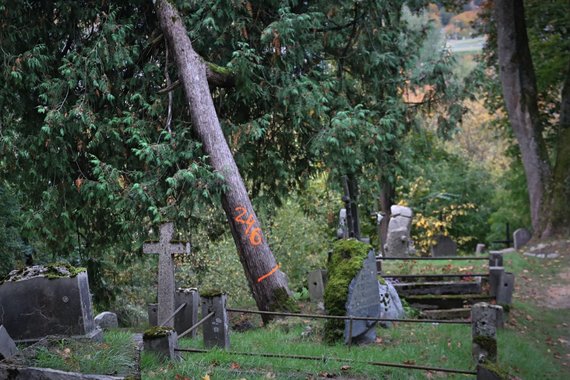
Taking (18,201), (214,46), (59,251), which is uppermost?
(214,46)

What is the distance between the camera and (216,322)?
10.1 metres

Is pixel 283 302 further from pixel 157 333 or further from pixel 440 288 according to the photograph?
pixel 157 333

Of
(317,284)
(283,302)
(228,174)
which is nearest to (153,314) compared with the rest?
(283,302)

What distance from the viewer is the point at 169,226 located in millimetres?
11664

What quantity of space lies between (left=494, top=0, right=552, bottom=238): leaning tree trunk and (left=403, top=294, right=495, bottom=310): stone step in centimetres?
1083

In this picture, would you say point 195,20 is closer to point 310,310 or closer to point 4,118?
point 4,118

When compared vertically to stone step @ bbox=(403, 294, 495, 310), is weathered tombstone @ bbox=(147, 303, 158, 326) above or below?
above

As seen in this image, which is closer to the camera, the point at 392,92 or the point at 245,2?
the point at 245,2

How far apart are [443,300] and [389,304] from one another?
2237mm

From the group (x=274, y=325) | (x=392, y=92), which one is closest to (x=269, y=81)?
(x=392, y=92)

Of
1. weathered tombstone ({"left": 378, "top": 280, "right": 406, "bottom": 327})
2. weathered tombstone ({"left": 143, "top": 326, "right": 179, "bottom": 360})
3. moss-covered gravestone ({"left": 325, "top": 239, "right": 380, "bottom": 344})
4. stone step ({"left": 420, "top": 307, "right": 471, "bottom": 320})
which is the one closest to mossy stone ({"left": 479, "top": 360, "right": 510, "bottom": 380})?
moss-covered gravestone ({"left": 325, "top": 239, "right": 380, "bottom": 344})

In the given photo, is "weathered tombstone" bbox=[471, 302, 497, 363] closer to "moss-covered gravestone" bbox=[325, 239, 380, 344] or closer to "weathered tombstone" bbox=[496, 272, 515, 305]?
"moss-covered gravestone" bbox=[325, 239, 380, 344]

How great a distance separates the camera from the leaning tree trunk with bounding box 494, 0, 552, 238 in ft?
80.7

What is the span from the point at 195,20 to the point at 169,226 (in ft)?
21.2
